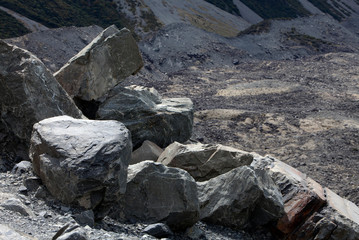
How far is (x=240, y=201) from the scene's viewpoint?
10.4 meters

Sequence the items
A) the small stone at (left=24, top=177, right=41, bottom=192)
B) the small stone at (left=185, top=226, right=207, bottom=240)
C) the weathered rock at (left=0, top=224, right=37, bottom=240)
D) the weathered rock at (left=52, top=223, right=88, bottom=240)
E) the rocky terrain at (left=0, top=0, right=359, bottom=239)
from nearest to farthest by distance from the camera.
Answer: the weathered rock at (left=0, top=224, right=37, bottom=240)
the weathered rock at (left=52, top=223, right=88, bottom=240)
the rocky terrain at (left=0, top=0, right=359, bottom=239)
the small stone at (left=24, top=177, right=41, bottom=192)
the small stone at (left=185, top=226, right=207, bottom=240)

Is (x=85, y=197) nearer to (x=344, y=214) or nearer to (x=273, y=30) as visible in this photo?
(x=344, y=214)

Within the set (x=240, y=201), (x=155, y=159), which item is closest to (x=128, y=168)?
(x=240, y=201)

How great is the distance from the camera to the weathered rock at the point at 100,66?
13492 mm

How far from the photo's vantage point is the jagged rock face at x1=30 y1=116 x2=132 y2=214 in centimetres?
782

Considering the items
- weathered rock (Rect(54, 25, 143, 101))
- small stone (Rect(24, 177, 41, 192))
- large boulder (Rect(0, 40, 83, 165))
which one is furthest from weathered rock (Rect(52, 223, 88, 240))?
weathered rock (Rect(54, 25, 143, 101))

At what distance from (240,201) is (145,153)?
382 centimetres

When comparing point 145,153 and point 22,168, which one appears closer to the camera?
point 22,168

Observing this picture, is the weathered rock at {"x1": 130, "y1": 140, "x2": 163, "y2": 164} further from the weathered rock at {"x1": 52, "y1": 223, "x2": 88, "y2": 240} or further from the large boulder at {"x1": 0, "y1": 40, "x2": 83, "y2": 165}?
the weathered rock at {"x1": 52, "y1": 223, "x2": 88, "y2": 240}

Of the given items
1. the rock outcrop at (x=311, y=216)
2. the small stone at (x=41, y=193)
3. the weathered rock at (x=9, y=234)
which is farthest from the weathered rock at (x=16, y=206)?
the rock outcrop at (x=311, y=216)

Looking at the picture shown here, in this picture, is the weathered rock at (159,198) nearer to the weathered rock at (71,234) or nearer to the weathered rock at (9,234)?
the weathered rock at (71,234)

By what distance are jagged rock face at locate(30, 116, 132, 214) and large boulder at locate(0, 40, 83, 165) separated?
227 centimetres

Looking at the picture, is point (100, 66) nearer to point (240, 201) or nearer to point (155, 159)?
point (155, 159)

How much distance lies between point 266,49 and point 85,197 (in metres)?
42.6
